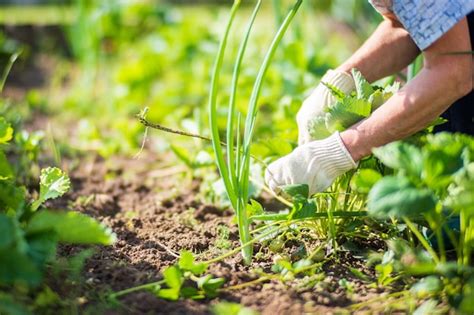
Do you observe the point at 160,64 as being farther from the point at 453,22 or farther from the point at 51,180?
the point at 453,22

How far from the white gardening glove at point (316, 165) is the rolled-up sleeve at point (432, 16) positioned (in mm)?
329

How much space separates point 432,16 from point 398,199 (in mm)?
489

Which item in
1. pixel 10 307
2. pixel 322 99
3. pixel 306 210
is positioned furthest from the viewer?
pixel 322 99

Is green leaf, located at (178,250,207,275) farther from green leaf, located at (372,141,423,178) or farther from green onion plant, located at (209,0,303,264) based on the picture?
green leaf, located at (372,141,423,178)

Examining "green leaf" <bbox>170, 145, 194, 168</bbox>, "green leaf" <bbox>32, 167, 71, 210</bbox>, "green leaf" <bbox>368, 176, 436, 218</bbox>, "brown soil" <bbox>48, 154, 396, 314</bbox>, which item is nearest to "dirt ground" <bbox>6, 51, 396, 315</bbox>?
→ "brown soil" <bbox>48, 154, 396, 314</bbox>

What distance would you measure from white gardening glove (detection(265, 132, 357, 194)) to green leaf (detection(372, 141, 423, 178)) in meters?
0.31

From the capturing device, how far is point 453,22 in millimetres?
1739

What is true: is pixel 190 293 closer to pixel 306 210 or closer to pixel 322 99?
pixel 306 210

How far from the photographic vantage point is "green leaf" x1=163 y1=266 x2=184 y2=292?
5.62 ft

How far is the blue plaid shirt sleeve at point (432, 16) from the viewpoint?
1.74 metres

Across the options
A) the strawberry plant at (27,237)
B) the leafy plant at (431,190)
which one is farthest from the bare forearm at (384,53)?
the strawberry plant at (27,237)

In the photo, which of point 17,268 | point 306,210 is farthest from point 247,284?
point 17,268

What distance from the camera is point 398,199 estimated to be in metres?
1.51

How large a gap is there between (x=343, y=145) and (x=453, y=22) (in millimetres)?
395
